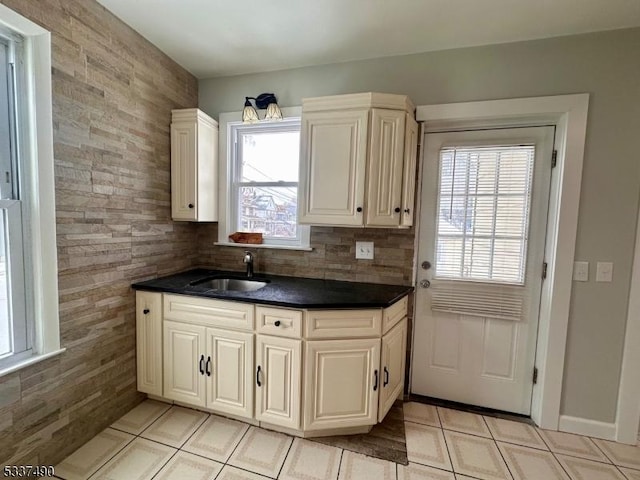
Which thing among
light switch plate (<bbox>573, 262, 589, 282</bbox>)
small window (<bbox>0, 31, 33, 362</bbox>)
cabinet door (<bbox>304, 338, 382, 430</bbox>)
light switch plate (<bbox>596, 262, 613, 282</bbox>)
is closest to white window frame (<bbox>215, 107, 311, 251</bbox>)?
cabinet door (<bbox>304, 338, 382, 430</bbox>)

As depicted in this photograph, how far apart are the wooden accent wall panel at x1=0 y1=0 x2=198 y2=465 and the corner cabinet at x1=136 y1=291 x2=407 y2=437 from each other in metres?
0.31

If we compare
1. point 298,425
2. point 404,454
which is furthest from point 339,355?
point 404,454

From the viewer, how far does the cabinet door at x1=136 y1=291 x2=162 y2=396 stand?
6.35 ft

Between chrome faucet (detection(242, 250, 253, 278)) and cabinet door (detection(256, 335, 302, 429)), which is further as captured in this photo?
chrome faucet (detection(242, 250, 253, 278))

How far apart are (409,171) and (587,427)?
1977mm

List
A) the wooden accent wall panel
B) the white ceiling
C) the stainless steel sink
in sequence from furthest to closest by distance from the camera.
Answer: the stainless steel sink
the white ceiling
the wooden accent wall panel

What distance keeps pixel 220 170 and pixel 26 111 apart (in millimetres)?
1194

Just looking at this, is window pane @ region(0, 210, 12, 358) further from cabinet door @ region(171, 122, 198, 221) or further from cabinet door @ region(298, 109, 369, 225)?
cabinet door @ region(298, 109, 369, 225)

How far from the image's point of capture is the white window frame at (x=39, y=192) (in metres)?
1.37

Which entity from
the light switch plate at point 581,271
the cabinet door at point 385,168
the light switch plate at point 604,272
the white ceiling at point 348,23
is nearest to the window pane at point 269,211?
the cabinet door at point 385,168

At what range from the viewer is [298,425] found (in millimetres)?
1686

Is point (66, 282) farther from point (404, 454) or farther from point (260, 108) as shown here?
point (404, 454)

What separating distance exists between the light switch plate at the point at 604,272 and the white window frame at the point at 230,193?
1.86 meters

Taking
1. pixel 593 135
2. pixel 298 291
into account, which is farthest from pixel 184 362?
pixel 593 135
